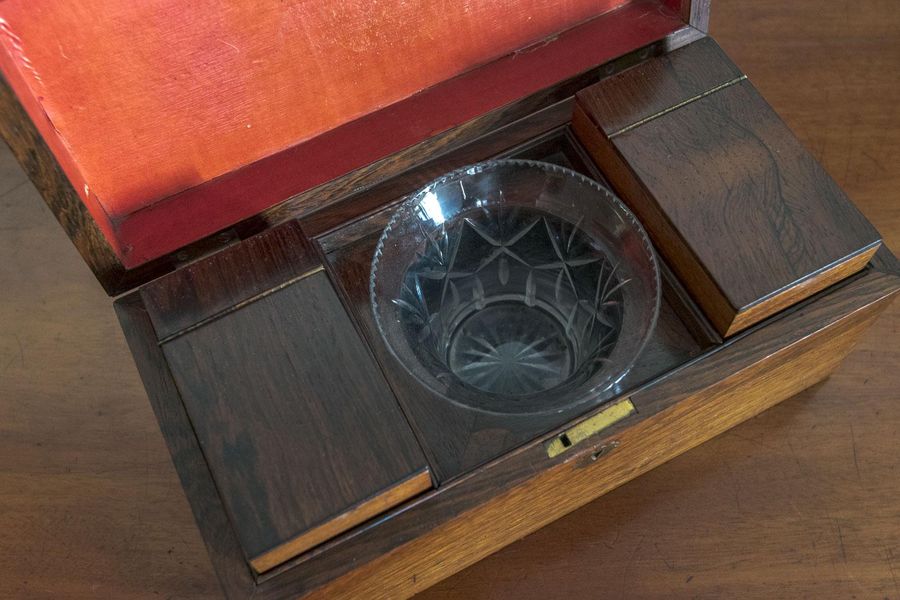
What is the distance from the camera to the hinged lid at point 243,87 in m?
0.61

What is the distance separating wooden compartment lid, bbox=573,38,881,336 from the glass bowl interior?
0.04m

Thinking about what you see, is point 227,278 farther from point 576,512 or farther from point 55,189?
point 576,512

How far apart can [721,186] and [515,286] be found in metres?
0.18

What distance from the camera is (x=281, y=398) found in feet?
2.16

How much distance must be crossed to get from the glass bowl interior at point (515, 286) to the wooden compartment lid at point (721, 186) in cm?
4

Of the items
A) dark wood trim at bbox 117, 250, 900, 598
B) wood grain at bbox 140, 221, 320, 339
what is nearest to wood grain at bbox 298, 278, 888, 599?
dark wood trim at bbox 117, 250, 900, 598

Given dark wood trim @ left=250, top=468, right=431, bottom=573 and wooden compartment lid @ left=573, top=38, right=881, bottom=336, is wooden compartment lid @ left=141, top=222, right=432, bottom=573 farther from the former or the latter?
wooden compartment lid @ left=573, top=38, right=881, bottom=336

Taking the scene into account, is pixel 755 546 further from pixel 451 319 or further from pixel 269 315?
pixel 269 315

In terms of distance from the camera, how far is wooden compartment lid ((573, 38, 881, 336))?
688 mm

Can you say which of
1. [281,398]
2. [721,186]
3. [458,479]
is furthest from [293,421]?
[721,186]

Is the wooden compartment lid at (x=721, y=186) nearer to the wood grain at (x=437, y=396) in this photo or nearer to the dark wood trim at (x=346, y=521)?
the wood grain at (x=437, y=396)

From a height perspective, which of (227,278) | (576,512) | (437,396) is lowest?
(576,512)

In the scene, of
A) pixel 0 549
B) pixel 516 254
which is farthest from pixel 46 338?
pixel 516 254

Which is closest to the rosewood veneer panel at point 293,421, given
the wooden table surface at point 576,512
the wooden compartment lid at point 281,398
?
the wooden compartment lid at point 281,398
